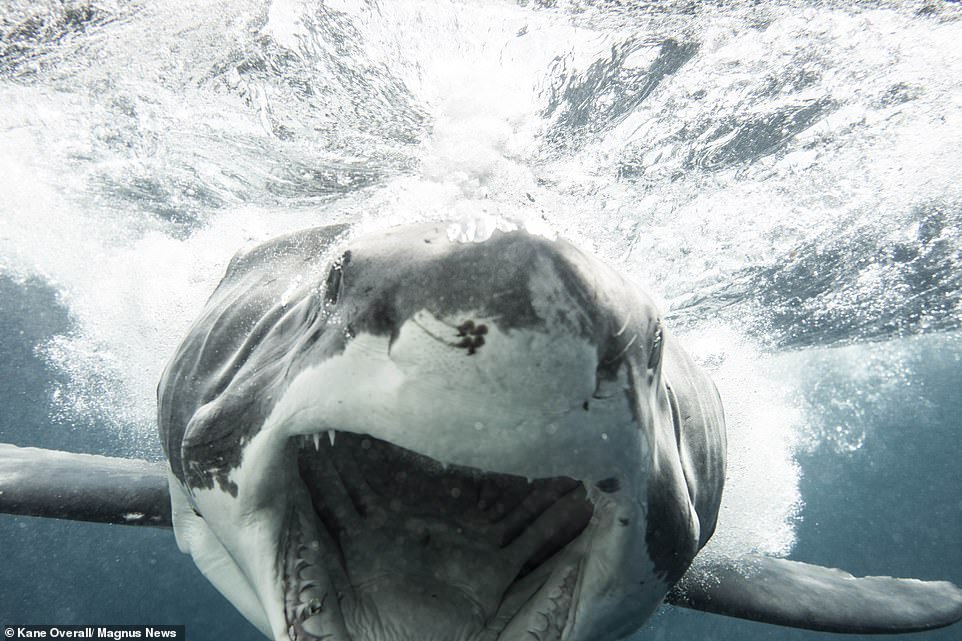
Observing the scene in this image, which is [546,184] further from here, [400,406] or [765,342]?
[765,342]

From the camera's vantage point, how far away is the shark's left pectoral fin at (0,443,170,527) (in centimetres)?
408

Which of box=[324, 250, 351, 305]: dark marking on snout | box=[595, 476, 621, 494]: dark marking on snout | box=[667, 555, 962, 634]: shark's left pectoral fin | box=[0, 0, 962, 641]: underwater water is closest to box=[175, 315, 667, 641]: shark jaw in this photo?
box=[595, 476, 621, 494]: dark marking on snout

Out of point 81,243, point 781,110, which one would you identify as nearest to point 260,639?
point 81,243

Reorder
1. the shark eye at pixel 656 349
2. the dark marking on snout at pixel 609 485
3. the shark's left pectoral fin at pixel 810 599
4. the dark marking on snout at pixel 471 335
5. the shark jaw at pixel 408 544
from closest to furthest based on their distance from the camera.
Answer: the dark marking on snout at pixel 471 335
the dark marking on snout at pixel 609 485
the shark eye at pixel 656 349
the shark jaw at pixel 408 544
the shark's left pectoral fin at pixel 810 599

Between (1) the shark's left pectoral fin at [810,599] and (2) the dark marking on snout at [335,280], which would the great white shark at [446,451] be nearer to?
(2) the dark marking on snout at [335,280]

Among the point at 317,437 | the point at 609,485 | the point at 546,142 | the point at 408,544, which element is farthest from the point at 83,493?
the point at 546,142

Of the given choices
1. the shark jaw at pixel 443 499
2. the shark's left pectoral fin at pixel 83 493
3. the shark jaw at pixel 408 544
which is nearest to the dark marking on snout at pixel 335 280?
the shark jaw at pixel 443 499

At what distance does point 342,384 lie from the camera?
4.65ft

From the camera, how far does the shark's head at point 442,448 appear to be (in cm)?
127

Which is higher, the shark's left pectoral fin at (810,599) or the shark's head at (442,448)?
the shark's head at (442,448)

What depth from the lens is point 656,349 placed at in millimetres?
1625

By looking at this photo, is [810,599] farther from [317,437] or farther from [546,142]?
[546,142]

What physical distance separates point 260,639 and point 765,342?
1302 inches

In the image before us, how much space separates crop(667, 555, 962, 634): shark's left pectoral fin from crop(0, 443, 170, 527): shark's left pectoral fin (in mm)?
3620
